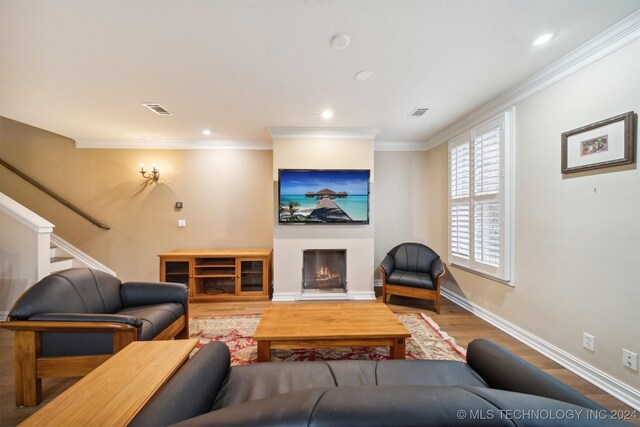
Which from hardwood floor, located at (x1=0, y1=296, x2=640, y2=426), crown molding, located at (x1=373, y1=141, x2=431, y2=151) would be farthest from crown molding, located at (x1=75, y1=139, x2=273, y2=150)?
hardwood floor, located at (x1=0, y1=296, x2=640, y2=426)

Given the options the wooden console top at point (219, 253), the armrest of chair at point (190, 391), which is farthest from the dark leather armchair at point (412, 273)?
the armrest of chair at point (190, 391)

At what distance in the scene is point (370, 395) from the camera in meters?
0.59

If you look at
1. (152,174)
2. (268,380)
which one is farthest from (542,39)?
(152,174)

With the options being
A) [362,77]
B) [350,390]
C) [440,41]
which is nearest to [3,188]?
[362,77]

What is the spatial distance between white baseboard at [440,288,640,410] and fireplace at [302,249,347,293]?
1.93 meters

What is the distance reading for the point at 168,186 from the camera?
13.0 feet

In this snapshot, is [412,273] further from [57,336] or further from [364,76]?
[57,336]

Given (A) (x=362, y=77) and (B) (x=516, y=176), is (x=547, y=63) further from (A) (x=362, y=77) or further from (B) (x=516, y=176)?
(A) (x=362, y=77)

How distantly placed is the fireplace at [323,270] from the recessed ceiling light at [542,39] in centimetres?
305

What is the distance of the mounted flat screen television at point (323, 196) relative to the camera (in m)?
3.45

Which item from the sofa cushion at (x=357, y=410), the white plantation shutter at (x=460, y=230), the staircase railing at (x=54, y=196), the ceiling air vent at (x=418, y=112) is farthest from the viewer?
the staircase railing at (x=54, y=196)

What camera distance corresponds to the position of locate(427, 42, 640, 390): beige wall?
5.20 feet

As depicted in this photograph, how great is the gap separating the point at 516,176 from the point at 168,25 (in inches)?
A: 130

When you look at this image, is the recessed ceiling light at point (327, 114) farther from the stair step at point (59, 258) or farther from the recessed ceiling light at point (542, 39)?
the stair step at point (59, 258)
